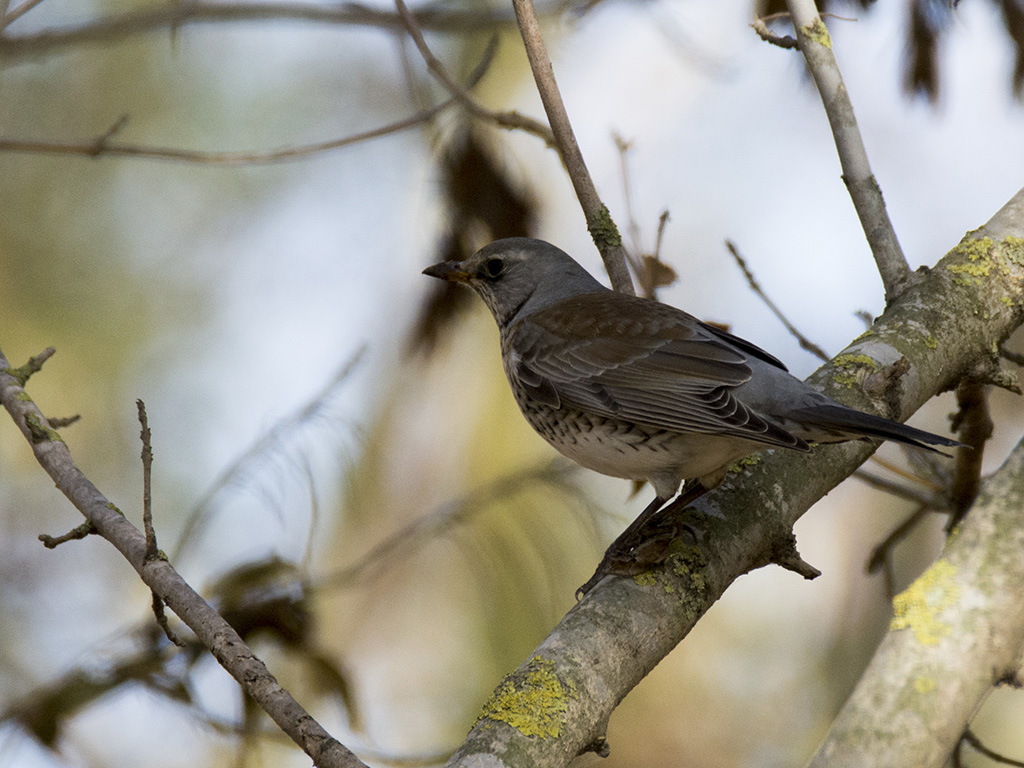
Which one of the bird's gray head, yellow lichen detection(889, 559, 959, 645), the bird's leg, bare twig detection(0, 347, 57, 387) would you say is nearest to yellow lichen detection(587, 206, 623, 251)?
the bird's gray head

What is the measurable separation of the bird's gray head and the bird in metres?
0.08

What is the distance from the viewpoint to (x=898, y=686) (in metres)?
2.04

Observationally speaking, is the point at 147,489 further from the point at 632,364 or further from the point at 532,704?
the point at 632,364

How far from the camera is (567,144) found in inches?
134

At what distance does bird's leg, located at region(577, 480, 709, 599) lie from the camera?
2.61 m

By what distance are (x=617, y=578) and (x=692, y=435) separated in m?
0.65

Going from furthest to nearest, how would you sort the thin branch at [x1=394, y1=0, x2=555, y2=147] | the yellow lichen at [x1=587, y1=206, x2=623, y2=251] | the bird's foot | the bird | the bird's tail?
the yellow lichen at [x1=587, y1=206, x2=623, y2=251]
the thin branch at [x1=394, y1=0, x2=555, y2=147]
the bird
the bird's foot
the bird's tail

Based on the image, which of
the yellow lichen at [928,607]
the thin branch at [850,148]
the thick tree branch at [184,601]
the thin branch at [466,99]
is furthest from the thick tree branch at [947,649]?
the thin branch at [466,99]

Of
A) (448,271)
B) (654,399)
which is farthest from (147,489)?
(448,271)

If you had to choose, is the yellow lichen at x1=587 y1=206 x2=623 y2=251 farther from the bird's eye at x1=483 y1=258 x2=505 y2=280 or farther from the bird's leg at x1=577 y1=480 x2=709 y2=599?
the bird's leg at x1=577 y1=480 x2=709 y2=599

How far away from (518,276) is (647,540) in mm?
1847

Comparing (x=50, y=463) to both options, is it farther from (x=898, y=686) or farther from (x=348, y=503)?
(x=898, y=686)

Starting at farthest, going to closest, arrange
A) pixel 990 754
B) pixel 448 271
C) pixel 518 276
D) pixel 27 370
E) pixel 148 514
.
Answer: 1. pixel 518 276
2. pixel 448 271
3. pixel 990 754
4. pixel 27 370
5. pixel 148 514

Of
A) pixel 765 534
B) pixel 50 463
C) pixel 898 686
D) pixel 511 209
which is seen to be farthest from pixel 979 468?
pixel 50 463
